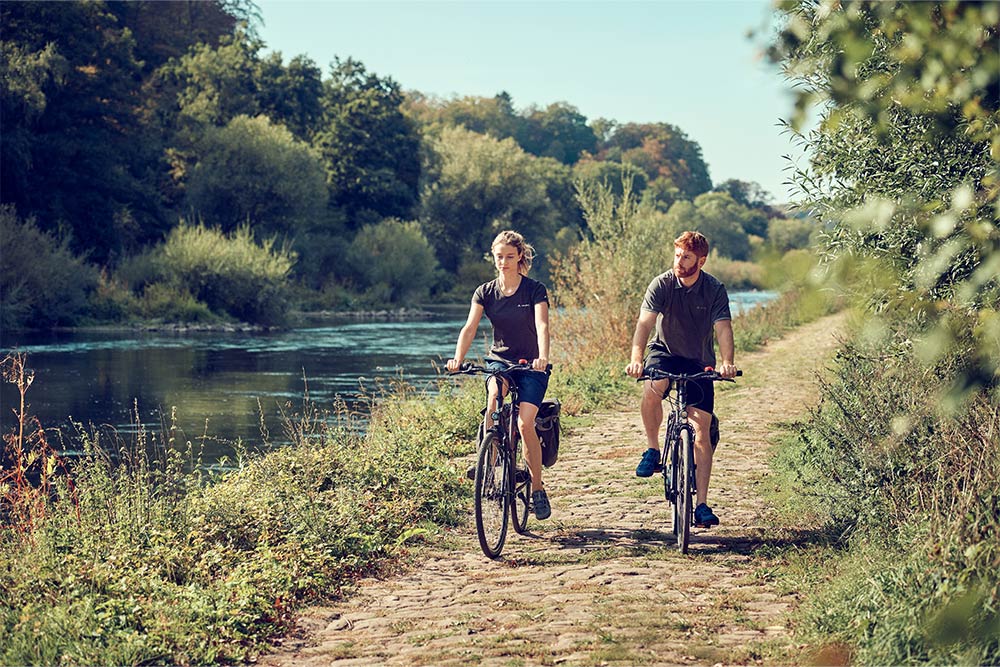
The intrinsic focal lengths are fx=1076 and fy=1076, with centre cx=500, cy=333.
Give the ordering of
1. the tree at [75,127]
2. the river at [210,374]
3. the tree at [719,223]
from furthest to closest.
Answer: the tree at [719,223]
the tree at [75,127]
the river at [210,374]

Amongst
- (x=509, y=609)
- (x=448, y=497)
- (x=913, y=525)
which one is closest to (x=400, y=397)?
(x=448, y=497)

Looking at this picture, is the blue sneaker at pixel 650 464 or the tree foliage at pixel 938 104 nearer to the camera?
the tree foliage at pixel 938 104

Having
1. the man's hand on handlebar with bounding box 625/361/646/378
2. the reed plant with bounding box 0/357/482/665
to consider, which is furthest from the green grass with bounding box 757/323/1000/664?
the reed plant with bounding box 0/357/482/665

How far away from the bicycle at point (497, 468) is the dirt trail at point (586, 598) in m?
0.21

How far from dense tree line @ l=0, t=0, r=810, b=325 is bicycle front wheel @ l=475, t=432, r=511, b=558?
14.8 m

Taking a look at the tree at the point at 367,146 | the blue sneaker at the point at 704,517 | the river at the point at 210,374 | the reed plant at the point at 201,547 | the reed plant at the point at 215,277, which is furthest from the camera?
the tree at the point at 367,146

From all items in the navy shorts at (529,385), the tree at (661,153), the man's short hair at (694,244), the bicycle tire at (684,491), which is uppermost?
the tree at (661,153)

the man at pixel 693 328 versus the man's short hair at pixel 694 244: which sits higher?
the man's short hair at pixel 694 244

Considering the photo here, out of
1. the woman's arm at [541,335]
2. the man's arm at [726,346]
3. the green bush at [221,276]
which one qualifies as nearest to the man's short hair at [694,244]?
the man's arm at [726,346]

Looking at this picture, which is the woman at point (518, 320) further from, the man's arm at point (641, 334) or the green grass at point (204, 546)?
the green grass at point (204, 546)

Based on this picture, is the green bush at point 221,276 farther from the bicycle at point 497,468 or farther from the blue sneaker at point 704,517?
the blue sneaker at point 704,517

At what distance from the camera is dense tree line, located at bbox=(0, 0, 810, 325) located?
4384cm

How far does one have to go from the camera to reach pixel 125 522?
24.0 ft

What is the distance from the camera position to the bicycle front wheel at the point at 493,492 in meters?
7.03
